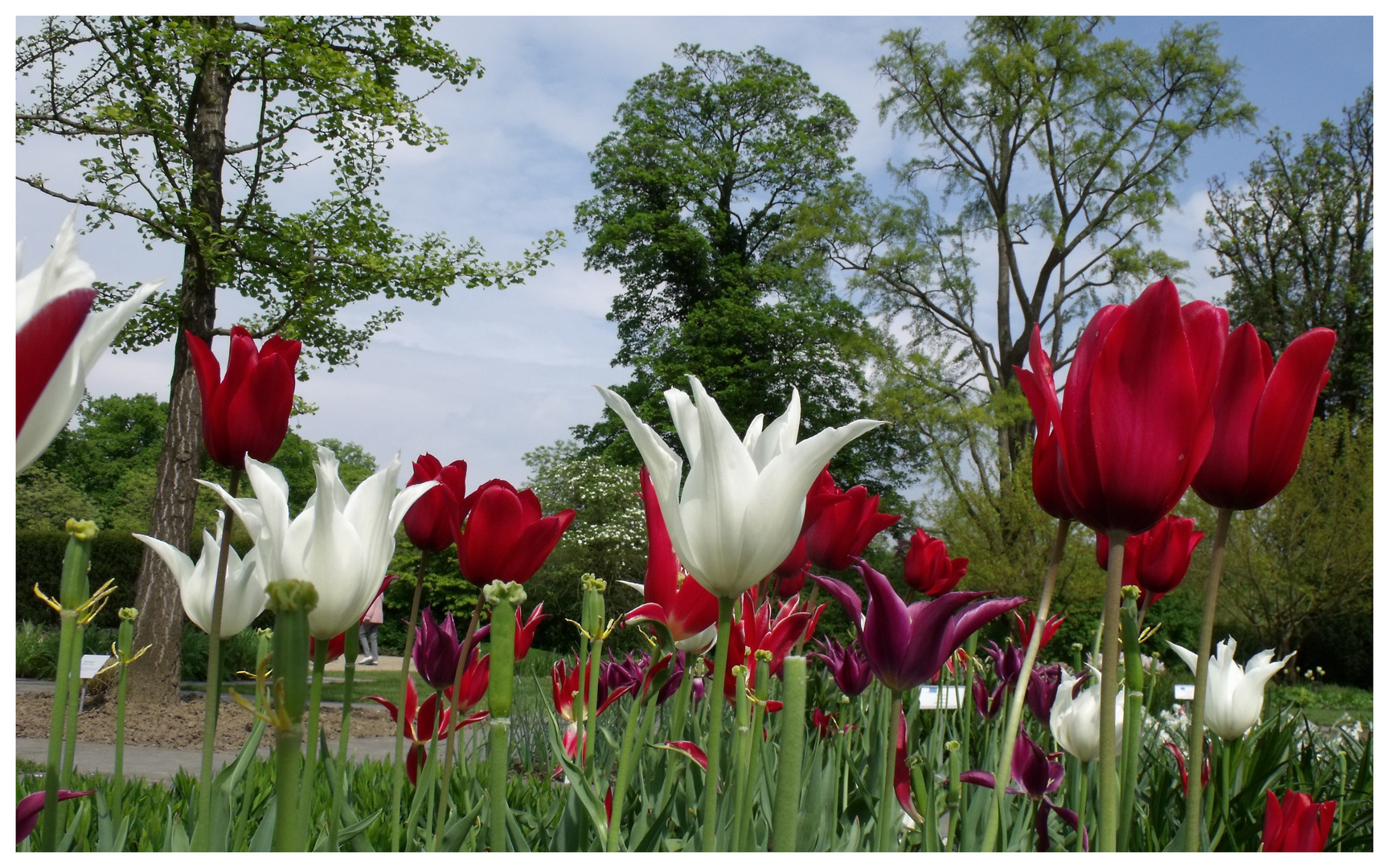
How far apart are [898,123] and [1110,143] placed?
4.12 meters

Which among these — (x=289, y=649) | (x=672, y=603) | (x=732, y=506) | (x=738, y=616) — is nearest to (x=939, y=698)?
(x=738, y=616)

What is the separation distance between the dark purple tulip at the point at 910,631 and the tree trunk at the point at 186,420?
25.6ft

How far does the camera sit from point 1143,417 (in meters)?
0.65

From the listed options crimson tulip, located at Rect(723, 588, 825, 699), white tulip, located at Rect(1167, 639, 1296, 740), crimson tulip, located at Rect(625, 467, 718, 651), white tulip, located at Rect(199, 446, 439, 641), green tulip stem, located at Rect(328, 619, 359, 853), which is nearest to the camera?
white tulip, located at Rect(199, 446, 439, 641)

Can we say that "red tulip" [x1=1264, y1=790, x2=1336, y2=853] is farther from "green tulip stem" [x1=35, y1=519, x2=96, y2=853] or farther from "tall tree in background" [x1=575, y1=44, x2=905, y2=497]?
"tall tree in background" [x1=575, y1=44, x2=905, y2=497]

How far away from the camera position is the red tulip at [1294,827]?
3.09 ft

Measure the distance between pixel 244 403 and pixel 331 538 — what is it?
1.14 ft

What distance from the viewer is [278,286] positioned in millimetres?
9039

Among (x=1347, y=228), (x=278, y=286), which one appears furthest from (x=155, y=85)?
(x=1347, y=228)

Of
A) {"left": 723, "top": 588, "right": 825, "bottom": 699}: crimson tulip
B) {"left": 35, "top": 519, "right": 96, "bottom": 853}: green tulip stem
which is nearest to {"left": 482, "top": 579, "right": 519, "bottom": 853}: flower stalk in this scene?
{"left": 35, "top": 519, "right": 96, "bottom": 853}: green tulip stem

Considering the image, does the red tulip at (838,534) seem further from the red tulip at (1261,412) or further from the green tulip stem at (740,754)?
the red tulip at (1261,412)

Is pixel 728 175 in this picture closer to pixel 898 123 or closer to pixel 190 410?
Answer: pixel 898 123

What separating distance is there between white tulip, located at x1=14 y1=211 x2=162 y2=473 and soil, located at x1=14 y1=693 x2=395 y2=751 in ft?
20.8

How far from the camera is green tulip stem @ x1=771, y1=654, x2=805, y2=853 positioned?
60 cm
